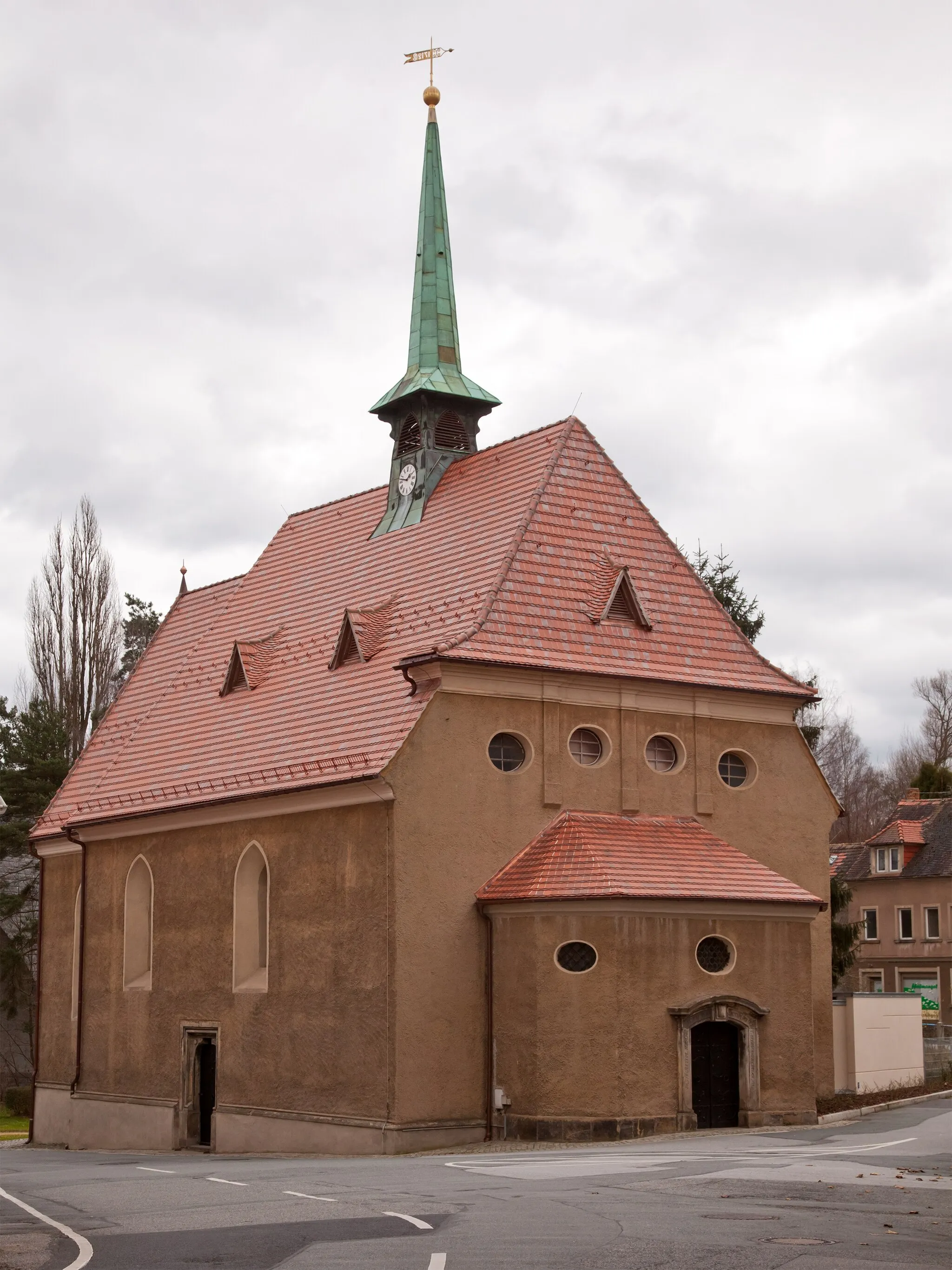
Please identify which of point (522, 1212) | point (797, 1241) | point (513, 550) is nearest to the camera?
point (797, 1241)

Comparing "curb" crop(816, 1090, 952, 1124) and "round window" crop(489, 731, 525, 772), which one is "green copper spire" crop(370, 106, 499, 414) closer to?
"round window" crop(489, 731, 525, 772)

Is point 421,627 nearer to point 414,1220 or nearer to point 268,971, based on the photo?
point 268,971

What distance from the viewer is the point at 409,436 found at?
3597cm

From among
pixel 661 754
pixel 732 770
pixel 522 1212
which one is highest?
pixel 661 754

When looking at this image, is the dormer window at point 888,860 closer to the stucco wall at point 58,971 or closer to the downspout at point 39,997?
the downspout at point 39,997

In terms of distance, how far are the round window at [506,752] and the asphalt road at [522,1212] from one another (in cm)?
733

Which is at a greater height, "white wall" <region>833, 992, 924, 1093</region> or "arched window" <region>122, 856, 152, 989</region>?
"arched window" <region>122, 856, 152, 989</region>

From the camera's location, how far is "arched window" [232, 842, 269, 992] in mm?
31141

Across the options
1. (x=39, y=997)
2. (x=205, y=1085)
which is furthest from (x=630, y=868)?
(x=39, y=997)

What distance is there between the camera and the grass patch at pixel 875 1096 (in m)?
29.2

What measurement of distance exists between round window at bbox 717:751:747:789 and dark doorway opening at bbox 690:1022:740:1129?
5166mm

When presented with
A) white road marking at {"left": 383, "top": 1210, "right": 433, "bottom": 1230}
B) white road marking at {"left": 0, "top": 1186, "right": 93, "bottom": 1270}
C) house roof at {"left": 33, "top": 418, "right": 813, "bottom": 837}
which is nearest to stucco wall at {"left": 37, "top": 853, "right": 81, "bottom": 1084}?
house roof at {"left": 33, "top": 418, "right": 813, "bottom": 837}

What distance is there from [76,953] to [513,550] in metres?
15.4

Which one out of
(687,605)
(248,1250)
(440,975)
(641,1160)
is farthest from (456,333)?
(248,1250)
